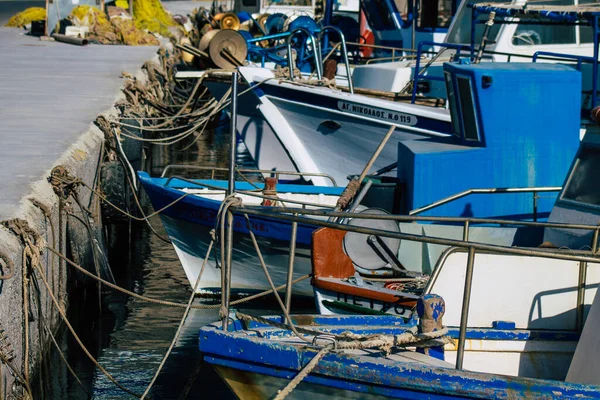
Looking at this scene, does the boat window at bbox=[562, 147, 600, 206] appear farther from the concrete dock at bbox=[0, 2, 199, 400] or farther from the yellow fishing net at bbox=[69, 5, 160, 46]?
the yellow fishing net at bbox=[69, 5, 160, 46]

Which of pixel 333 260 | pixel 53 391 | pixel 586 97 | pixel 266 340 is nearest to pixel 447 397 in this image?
pixel 266 340

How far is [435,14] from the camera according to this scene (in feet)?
51.3

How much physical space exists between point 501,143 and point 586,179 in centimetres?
200

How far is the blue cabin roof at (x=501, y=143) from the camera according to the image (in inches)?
343

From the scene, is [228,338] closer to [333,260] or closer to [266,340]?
[266,340]

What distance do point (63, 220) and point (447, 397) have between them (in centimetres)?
455

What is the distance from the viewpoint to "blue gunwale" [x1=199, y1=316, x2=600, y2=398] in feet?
14.5

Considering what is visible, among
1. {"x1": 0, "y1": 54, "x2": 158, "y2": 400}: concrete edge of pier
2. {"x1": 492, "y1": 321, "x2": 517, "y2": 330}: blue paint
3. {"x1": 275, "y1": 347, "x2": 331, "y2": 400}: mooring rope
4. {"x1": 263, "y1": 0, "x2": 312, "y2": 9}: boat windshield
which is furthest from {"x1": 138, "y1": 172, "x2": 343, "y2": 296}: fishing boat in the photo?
{"x1": 263, "y1": 0, "x2": 312, "y2": 9}: boat windshield

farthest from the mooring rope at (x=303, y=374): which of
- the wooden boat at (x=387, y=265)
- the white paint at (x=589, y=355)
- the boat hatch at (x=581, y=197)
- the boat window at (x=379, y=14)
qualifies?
the boat window at (x=379, y=14)

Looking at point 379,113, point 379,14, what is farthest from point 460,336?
point 379,14

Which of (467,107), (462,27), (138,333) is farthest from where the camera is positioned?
(462,27)

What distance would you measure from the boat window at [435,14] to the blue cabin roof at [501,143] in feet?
21.9

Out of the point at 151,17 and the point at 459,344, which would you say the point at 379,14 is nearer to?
the point at 459,344

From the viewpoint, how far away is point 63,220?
805 cm
